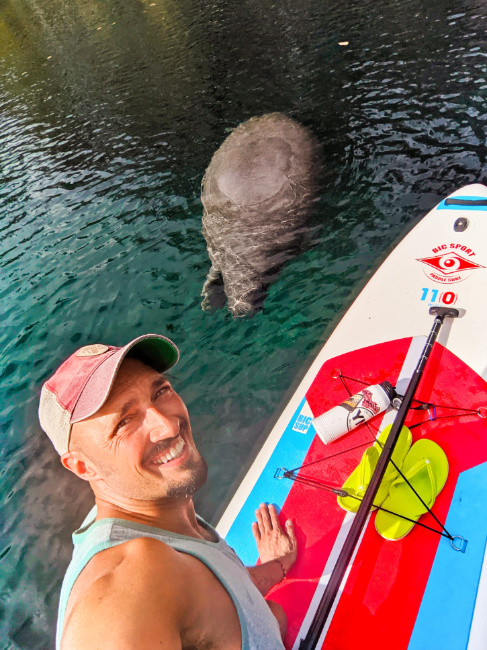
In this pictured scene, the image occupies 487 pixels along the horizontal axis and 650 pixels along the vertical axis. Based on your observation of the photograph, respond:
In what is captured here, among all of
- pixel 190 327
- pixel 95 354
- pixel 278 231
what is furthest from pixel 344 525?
pixel 278 231

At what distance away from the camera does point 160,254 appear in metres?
6.71

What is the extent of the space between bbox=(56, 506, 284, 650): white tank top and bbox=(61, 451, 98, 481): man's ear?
200 millimetres

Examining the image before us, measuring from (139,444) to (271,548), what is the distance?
5.34ft

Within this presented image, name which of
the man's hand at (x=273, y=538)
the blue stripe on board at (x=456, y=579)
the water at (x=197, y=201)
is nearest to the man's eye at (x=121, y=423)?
the man's hand at (x=273, y=538)

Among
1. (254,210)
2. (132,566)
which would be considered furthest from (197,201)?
(132,566)

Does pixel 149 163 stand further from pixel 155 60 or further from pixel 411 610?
pixel 411 610

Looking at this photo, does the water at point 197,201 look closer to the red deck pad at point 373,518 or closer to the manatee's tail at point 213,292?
the manatee's tail at point 213,292

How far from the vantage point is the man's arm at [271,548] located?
2.91 meters

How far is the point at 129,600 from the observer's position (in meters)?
1.43

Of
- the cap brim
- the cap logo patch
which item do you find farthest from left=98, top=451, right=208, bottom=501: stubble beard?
the cap logo patch

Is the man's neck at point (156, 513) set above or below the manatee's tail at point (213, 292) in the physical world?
above

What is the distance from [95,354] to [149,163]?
7704 millimetres

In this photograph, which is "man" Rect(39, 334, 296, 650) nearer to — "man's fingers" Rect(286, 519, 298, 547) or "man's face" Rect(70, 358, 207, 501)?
"man's face" Rect(70, 358, 207, 501)

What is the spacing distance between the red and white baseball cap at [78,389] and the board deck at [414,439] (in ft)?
5.97
